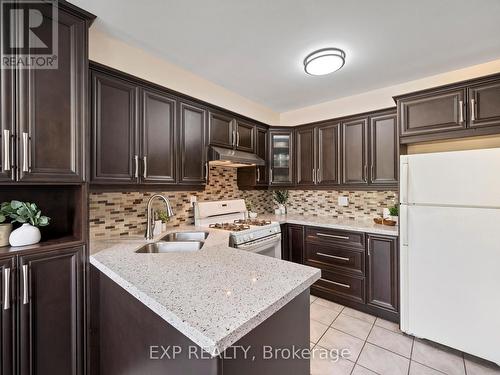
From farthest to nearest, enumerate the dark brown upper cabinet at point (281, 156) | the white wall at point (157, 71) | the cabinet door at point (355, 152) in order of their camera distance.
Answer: the dark brown upper cabinet at point (281, 156) < the cabinet door at point (355, 152) < the white wall at point (157, 71)

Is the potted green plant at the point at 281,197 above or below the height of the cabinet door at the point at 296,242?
above

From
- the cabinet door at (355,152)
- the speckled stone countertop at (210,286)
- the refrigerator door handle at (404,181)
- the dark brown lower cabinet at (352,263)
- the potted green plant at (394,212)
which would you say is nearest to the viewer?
the speckled stone countertop at (210,286)

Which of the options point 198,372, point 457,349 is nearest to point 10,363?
point 198,372

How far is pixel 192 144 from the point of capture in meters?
2.27

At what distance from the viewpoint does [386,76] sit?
2422 millimetres

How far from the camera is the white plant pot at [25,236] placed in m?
1.31

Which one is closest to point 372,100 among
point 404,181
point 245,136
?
point 404,181

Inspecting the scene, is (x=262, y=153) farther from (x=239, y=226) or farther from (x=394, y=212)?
(x=394, y=212)

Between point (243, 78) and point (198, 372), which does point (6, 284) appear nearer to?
point (198, 372)

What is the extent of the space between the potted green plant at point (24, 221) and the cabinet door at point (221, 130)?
5.00ft

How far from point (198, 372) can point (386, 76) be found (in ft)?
9.65

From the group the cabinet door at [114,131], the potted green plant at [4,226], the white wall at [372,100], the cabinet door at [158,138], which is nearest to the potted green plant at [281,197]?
the white wall at [372,100]

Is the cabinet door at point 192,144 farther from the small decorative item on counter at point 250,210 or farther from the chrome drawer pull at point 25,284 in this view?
the chrome drawer pull at point 25,284

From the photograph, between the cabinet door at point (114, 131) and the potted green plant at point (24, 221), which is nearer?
the potted green plant at point (24, 221)
